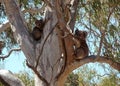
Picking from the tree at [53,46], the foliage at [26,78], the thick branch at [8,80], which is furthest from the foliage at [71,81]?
the thick branch at [8,80]

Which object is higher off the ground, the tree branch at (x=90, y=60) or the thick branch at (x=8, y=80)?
the thick branch at (x=8, y=80)

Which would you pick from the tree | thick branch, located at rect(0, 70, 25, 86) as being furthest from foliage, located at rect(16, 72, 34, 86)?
thick branch, located at rect(0, 70, 25, 86)

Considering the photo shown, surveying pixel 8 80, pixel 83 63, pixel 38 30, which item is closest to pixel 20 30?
Result: pixel 38 30

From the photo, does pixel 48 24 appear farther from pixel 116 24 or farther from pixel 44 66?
pixel 116 24

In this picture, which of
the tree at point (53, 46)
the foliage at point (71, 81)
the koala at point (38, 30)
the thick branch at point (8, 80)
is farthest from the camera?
the foliage at point (71, 81)

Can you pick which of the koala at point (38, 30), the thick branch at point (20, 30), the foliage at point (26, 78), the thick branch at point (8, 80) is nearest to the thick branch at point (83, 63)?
the thick branch at point (20, 30)

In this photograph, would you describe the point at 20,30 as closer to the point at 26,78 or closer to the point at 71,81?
the point at 26,78

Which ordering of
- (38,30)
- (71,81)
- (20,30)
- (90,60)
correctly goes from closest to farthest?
(90,60)
(20,30)
(38,30)
(71,81)

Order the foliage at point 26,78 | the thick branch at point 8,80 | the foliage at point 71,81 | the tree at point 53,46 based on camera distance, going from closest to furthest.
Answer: the thick branch at point 8,80 → the tree at point 53,46 → the foliage at point 26,78 → the foliage at point 71,81

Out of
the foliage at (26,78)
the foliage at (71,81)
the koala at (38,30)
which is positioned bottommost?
the foliage at (71,81)

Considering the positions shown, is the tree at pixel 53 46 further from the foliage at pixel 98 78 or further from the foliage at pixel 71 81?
the foliage at pixel 71 81

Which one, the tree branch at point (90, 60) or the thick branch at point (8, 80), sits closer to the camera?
the thick branch at point (8, 80)

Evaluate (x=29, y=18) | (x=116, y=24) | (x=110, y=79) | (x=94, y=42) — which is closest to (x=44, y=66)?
(x=94, y=42)

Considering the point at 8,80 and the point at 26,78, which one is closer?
the point at 8,80
